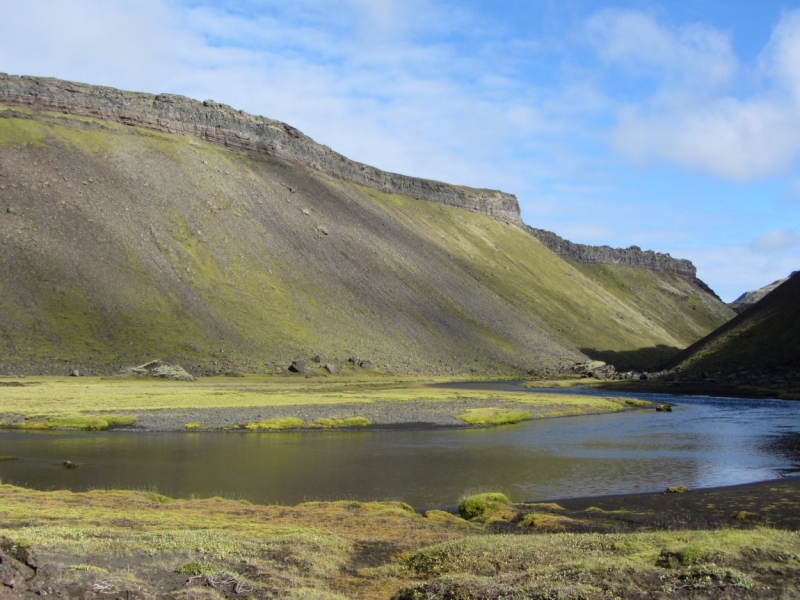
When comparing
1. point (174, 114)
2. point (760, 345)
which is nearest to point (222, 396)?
point (760, 345)

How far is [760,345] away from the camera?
4675 inches

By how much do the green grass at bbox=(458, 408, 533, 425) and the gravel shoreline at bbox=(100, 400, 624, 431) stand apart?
39.8 inches

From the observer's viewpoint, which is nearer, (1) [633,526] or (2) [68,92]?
(1) [633,526]

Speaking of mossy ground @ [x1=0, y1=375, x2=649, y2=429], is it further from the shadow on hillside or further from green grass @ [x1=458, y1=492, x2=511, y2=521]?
the shadow on hillside

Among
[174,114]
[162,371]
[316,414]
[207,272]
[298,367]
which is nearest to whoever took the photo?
[316,414]

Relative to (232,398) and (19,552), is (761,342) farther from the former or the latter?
(19,552)

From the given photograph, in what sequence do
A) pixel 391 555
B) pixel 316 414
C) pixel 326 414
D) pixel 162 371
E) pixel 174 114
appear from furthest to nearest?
pixel 174 114
pixel 162 371
pixel 326 414
pixel 316 414
pixel 391 555

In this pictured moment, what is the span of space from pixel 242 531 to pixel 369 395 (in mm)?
63000

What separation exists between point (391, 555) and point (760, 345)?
114 metres

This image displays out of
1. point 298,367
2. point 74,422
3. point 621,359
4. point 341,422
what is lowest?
point 74,422

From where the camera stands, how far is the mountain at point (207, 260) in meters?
108

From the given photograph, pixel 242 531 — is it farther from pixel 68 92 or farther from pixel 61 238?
pixel 68 92

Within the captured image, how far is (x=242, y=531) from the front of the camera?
24.3 m

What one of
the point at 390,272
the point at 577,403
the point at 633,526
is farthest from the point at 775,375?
the point at 633,526
